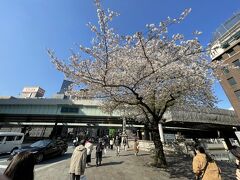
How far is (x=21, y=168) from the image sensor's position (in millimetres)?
2457

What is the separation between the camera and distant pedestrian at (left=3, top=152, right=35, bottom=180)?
2.41 m

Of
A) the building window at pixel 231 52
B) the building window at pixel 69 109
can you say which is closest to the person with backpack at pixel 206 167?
the building window at pixel 231 52

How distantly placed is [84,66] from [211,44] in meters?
7.14

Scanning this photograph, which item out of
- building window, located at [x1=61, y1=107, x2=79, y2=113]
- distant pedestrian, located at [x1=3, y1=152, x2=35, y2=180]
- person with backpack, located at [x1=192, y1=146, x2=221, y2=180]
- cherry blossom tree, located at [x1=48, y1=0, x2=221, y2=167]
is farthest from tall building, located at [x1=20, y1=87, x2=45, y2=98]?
distant pedestrian, located at [x1=3, y1=152, x2=35, y2=180]

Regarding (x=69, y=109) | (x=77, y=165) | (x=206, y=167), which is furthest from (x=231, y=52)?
(x=69, y=109)

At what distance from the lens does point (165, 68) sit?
10164 millimetres

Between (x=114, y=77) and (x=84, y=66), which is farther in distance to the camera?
(x=114, y=77)

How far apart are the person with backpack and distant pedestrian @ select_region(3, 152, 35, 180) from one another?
4.70 metres

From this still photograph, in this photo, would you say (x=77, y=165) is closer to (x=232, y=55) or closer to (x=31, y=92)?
(x=232, y=55)

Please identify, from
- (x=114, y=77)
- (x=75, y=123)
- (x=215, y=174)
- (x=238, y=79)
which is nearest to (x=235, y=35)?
(x=238, y=79)

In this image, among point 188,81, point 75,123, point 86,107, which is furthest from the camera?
point 75,123

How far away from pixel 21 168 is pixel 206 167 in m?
4.90

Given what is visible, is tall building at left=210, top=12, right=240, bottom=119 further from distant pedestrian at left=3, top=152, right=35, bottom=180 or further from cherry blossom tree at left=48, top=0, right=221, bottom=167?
distant pedestrian at left=3, top=152, right=35, bottom=180

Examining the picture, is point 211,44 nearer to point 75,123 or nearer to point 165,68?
point 165,68
